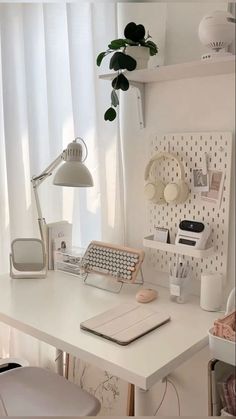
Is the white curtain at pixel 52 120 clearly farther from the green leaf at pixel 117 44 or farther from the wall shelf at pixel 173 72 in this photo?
the wall shelf at pixel 173 72

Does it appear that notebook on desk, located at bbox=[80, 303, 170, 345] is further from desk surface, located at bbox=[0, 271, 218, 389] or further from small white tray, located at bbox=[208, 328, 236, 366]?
small white tray, located at bbox=[208, 328, 236, 366]

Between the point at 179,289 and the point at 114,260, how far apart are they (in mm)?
307

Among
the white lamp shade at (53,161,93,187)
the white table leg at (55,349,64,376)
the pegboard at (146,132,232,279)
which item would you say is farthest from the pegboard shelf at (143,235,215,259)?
the white table leg at (55,349,64,376)

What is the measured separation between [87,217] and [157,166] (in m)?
0.54

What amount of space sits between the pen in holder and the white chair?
1.27 ft

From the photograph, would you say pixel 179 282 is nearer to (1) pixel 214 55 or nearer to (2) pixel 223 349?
(2) pixel 223 349

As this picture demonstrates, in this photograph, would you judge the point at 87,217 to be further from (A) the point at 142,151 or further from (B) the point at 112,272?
(A) the point at 142,151

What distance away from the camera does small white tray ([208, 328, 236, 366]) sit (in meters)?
0.68

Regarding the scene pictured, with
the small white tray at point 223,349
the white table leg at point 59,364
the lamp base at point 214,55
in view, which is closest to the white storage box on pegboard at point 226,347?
the small white tray at point 223,349

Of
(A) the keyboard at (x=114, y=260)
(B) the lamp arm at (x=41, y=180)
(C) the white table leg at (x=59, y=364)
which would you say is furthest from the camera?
(C) the white table leg at (x=59, y=364)

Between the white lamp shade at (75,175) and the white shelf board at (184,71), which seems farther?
the white lamp shade at (75,175)

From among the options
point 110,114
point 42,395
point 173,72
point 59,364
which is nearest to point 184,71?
point 173,72

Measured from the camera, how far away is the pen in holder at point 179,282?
1096mm

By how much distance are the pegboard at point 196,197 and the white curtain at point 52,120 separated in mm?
190
